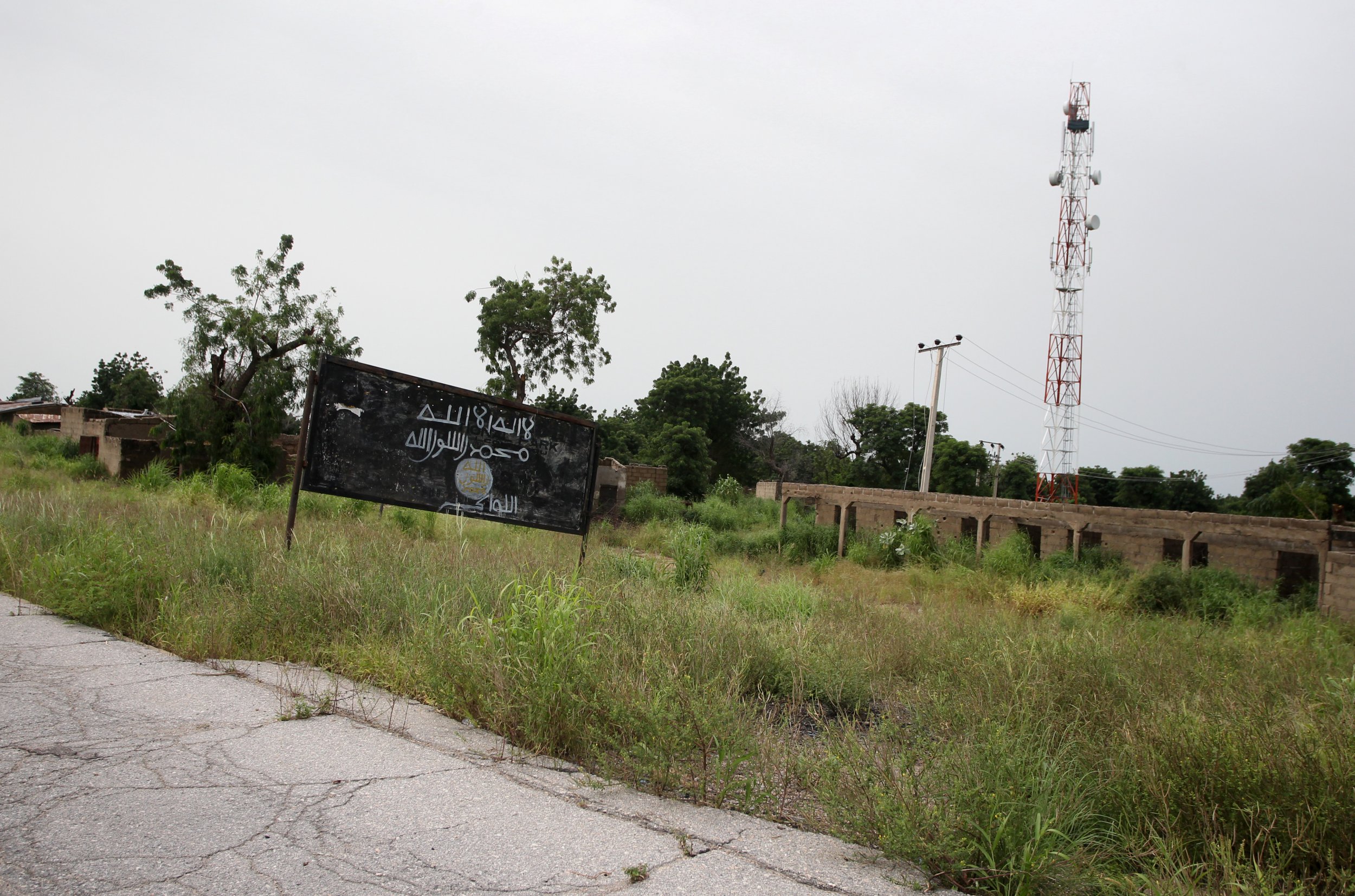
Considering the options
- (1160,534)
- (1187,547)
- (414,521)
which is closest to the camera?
(414,521)

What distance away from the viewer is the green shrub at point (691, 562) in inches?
409

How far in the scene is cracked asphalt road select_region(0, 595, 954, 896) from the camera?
2.85 m

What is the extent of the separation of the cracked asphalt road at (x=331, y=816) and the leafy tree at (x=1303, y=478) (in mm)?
43022

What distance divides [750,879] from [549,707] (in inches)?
65.2

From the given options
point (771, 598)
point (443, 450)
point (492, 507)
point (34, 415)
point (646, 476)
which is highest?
point (646, 476)

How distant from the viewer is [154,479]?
826 inches

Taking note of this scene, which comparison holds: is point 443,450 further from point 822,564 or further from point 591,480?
point 822,564

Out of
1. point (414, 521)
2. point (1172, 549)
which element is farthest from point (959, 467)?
point (414, 521)

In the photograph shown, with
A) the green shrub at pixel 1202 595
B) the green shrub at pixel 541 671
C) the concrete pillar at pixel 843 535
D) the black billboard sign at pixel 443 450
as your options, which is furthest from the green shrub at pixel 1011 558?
the green shrub at pixel 541 671

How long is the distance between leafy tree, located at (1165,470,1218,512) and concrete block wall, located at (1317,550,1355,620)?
124 feet

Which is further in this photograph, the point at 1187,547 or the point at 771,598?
the point at 1187,547

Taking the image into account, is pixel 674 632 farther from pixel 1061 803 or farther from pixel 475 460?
pixel 475 460

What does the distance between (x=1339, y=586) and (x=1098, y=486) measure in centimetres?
4162

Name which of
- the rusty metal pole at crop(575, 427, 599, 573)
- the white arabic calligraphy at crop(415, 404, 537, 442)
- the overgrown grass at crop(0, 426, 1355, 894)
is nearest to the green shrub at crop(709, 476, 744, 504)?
the overgrown grass at crop(0, 426, 1355, 894)
